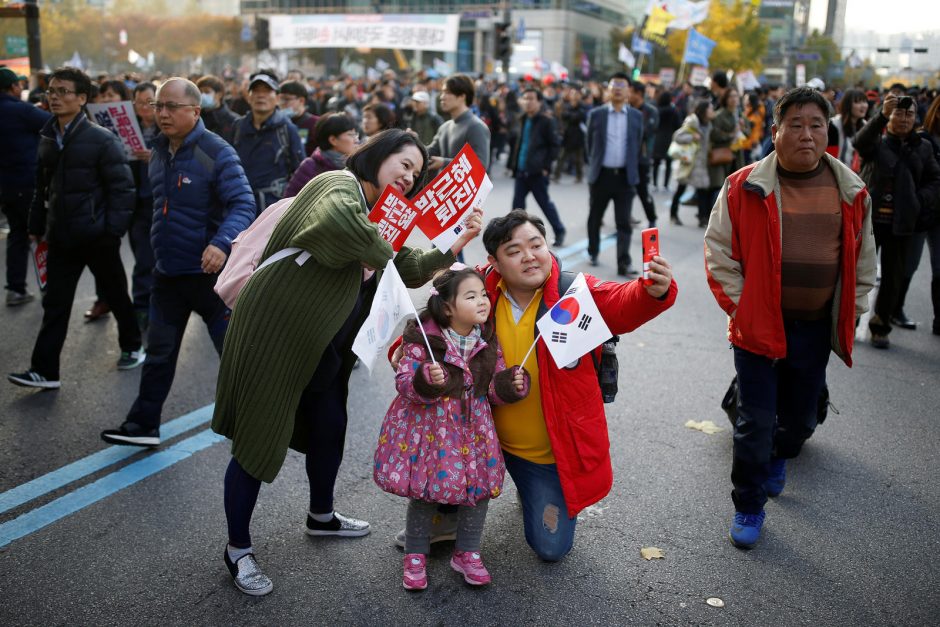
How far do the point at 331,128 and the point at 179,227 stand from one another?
1.57 m

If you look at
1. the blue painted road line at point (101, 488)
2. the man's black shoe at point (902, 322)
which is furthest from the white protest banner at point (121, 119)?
the man's black shoe at point (902, 322)

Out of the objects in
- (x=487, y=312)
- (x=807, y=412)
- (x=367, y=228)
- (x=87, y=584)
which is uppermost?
(x=367, y=228)

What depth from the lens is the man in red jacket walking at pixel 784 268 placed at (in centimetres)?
347

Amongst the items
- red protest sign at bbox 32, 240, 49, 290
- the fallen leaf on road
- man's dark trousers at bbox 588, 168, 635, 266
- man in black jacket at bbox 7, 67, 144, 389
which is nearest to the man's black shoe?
man's dark trousers at bbox 588, 168, 635, 266

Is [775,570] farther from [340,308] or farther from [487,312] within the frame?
[340,308]

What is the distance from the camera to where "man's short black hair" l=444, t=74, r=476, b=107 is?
7594 mm

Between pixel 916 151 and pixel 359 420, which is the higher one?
pixel 916 151

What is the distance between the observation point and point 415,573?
3246 mm

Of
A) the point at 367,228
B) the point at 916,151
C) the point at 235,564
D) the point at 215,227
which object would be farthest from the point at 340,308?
the point at 916,151

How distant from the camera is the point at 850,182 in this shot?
3496mm

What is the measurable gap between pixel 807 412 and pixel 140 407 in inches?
134

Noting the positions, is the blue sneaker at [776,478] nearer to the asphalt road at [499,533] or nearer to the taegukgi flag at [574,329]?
the asphalt road at [499,533]

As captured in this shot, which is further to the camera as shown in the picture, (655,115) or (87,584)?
(655,115)

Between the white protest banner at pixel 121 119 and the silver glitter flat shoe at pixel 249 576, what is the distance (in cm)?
454
